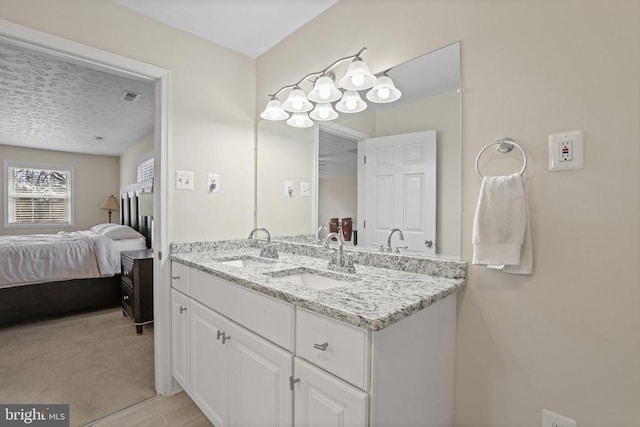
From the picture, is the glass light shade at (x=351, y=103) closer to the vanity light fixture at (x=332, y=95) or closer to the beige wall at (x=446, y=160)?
the vanity light fixture at (x=332, y=95)

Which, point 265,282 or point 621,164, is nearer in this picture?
point 621,164

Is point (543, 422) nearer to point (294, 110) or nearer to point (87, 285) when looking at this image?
point (294, 110)

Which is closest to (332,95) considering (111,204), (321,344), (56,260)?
(321,344)

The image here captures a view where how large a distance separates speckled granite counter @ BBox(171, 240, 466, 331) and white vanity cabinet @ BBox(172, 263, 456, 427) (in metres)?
0.04

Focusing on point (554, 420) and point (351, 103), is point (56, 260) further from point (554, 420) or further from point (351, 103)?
point (554, 420)

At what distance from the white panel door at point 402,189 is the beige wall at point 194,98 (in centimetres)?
102

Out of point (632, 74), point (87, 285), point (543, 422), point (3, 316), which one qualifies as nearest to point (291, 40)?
point (632, 74)

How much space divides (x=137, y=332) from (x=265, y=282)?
2.34m

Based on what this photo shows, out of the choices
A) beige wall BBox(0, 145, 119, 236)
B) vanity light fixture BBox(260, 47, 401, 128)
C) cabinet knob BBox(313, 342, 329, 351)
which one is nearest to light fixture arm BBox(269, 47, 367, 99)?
vanity light fixture BBox(260, 47, 401, 128)

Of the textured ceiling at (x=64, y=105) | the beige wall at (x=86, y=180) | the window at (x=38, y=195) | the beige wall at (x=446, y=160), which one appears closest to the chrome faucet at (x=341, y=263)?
the beige wall at (x=446, y=160)

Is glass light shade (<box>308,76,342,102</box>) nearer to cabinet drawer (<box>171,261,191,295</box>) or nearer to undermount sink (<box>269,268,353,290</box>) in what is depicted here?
undermount sink (<box>269,268,353,290</box>)

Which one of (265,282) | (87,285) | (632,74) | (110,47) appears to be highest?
(110,47)

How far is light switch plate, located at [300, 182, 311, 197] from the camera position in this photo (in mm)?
2092

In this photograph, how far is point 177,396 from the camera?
1.92 metres
